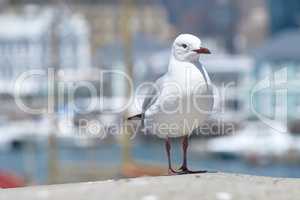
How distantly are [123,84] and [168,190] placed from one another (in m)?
30.8

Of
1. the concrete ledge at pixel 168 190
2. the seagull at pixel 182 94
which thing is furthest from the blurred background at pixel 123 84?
the concrete ledge at pixel 168 190

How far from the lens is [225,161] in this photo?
32031 mm

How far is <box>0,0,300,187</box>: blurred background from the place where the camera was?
64.1ft

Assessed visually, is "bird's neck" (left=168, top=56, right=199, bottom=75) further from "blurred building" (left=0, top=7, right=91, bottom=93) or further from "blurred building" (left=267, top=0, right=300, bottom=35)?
"blurred building" (left=0, top=7, right=91, bottom=93)

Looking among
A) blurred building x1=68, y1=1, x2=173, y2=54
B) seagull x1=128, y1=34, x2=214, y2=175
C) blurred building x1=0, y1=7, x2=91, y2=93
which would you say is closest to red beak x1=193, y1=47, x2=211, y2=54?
seagull x1=128, y1=34, x2=214, y2=175

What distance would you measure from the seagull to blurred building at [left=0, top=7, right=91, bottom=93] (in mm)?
46920

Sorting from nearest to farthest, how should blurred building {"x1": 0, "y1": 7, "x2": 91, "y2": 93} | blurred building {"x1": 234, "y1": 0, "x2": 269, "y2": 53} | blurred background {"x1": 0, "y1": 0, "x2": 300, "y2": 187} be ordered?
1. blurred background {"x1": 0, "y1": 0, "x2": 300, "y2": 187}
2. blurred building {"x1": 0, "y1": 7, "x2": 91, "y2": 93}
3. blurred building {"x1": 234, "y1": 0, "x2": 269, "y2": 53}

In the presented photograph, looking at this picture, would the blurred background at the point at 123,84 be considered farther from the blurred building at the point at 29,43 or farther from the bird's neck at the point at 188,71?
the bird's neck at the point at 188,71

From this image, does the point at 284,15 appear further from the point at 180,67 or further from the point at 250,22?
the point at 180,67

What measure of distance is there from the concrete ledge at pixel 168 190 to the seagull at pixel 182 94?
25 cm

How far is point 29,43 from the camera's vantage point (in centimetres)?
5916

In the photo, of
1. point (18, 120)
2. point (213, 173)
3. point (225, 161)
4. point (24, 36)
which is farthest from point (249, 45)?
point (213, 173)

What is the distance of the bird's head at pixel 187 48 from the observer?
16.0 feet

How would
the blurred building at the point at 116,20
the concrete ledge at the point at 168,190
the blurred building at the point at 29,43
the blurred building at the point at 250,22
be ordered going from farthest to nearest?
the blurred building at the point at 250,22 < the blurred building at the point at 116,20 < the blurred building at the point at 29,43 < the concrete ledge at the point at 168,190
